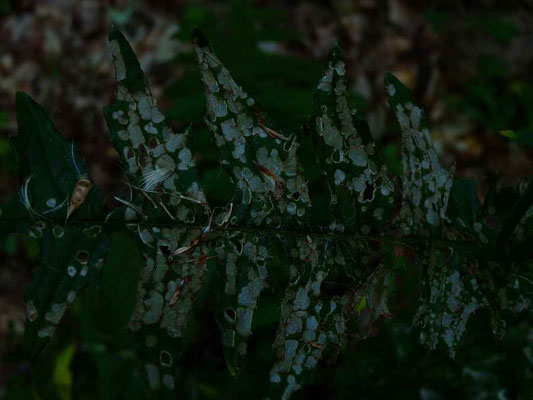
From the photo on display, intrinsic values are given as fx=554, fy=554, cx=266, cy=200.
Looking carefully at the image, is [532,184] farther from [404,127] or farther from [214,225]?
[214,225]

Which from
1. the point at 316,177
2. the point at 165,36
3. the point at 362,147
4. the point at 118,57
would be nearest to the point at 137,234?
the point at 118,57

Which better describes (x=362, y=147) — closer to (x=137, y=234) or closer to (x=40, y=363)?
(x=137, y=234)

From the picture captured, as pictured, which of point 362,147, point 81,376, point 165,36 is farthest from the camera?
point 165,36

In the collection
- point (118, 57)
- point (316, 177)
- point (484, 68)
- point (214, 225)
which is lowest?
point (484, 68)

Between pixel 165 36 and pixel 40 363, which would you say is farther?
pixel 165 36

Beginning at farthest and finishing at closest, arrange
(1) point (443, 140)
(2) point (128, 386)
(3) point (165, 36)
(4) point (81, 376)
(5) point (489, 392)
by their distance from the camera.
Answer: (3) point (165, 36)
(1) point (443, 140)
(4) point (81, 376)
(2) point (128, 386)
(5) point (489, 392)

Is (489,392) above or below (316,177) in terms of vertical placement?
below
